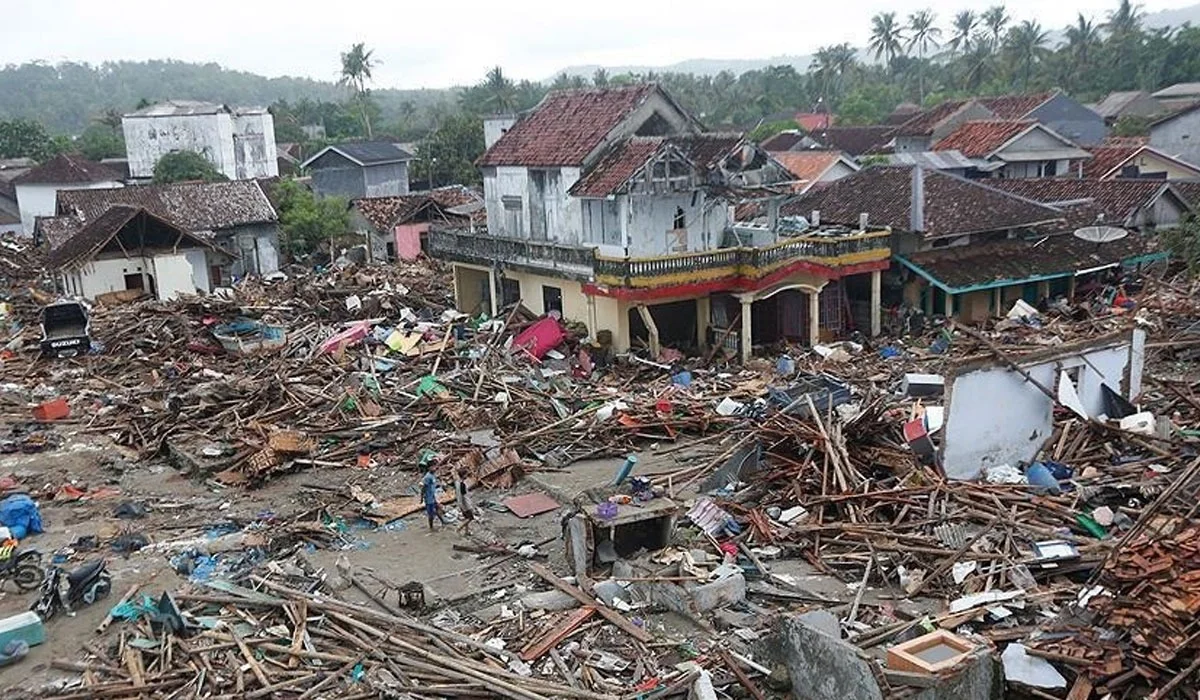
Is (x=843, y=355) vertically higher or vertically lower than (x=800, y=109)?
lower

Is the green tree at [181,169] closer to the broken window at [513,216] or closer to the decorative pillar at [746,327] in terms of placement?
the broken window at [513,216]

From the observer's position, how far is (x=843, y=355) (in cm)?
2692

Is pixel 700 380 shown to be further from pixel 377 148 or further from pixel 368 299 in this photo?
pixel 377 148

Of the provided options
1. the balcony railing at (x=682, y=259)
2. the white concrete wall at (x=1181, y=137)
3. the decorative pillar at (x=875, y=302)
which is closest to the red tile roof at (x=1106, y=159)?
the white concrete wall at (x=1181, y=137)

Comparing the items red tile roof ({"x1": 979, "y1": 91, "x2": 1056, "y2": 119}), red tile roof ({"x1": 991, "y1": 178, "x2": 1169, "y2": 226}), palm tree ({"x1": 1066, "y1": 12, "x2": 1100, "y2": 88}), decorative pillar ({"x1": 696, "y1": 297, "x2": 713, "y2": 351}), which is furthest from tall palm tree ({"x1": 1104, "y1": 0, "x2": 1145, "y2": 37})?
decorative pillar ({"x1": 696, "y1": 297, "x2": 713, "y2": 351})

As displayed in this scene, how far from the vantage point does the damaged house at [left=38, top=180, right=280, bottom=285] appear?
42094 mm

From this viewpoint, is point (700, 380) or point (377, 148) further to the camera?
point (377, 148)

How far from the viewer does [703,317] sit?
2850 centimetres

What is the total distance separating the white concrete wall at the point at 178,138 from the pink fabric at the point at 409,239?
95.7 ft

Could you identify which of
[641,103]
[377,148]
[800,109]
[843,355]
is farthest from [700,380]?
[800,109]

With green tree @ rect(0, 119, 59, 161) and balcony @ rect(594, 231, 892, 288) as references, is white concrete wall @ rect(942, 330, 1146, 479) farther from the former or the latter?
green tree @ rect(0, 119, 59, 161)

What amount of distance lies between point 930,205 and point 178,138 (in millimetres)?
56188

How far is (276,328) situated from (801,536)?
62.4 feet

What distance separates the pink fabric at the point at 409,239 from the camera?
1848 inches
